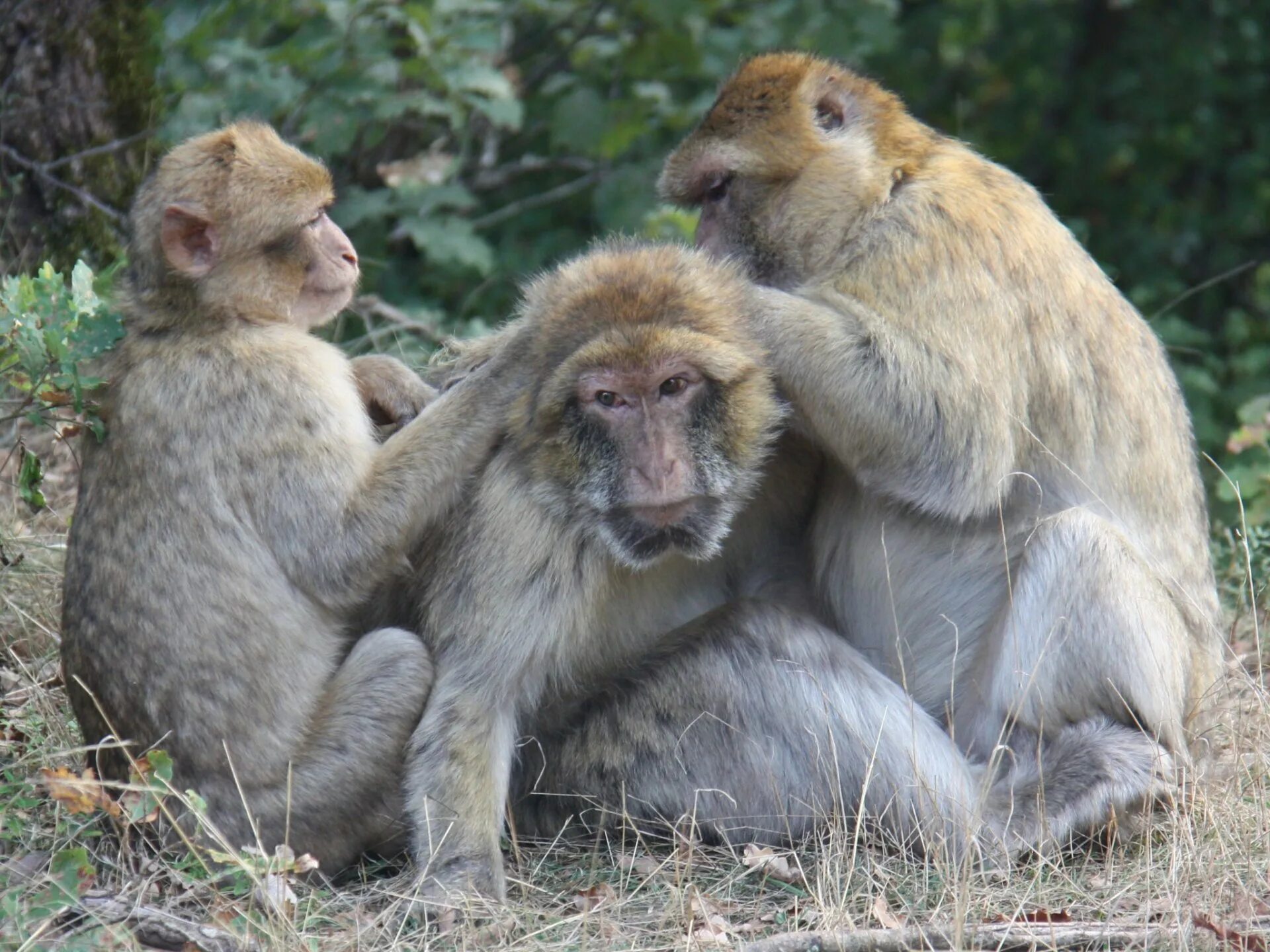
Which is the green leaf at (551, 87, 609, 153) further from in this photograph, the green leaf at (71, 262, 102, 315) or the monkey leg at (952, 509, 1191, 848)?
the monkey leg at (952, 509, 1191, 848)

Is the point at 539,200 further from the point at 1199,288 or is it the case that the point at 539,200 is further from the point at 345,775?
the point at 345,775

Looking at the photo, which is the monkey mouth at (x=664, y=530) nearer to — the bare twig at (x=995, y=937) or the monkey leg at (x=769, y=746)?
the monkey leg at (x=769, y=746)

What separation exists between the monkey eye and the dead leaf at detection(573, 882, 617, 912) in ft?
6.23

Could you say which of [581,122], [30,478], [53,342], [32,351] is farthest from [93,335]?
[581,122]

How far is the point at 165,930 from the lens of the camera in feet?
10.8

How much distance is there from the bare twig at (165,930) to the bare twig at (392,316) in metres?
2.84

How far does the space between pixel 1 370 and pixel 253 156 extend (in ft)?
3.29

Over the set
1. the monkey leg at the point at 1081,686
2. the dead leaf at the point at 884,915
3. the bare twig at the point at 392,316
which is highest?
the bare twig at the point at 392,316

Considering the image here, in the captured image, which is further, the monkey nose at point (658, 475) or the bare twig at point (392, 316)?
the bare twig at point (392, 316)

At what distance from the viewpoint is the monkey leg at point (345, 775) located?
3578 mm

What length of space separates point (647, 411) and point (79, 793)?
4.89 feet

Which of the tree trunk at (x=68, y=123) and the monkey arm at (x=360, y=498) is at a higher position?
the tree trunk at (x=68, y=123)

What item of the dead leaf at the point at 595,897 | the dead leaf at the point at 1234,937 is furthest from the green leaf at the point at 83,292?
the dead leaf at the point at 1234,937

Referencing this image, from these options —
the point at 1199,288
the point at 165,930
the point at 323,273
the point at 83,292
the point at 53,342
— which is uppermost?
the point at 1199,288
